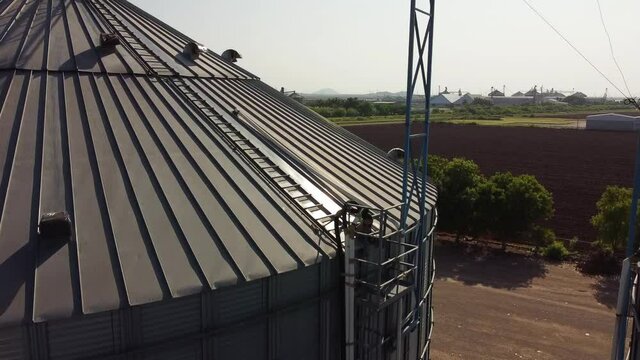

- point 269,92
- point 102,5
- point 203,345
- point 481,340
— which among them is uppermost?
point 102,5

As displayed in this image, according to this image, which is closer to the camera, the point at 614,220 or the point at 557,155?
the point at 614,220

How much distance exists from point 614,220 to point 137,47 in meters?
36.6

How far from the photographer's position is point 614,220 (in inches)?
1528

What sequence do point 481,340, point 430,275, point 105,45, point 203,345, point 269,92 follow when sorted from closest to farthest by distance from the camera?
point 203,345, point 105,45, point 430,275, point 269,92, point 481,340

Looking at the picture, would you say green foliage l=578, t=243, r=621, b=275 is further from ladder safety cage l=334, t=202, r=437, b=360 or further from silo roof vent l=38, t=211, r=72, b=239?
silo roof vent l=38, t=211, r=72, b=239

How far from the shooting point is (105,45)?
16.0m

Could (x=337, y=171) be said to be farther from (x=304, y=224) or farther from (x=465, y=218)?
(x=465, y=218)

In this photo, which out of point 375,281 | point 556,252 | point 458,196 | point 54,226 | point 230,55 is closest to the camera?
point 54,226

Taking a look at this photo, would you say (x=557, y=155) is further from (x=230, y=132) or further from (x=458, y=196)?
(x=230, y=132)

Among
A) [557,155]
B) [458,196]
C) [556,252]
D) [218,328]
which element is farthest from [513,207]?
[557,155]

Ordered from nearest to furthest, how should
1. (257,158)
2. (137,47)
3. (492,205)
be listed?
(257,158) → (137,47) → (492,205)

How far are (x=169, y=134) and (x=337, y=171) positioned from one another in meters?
5.71

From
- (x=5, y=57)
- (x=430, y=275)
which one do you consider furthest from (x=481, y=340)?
(x=5, y=57)

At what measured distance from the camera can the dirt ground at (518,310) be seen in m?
27.2
